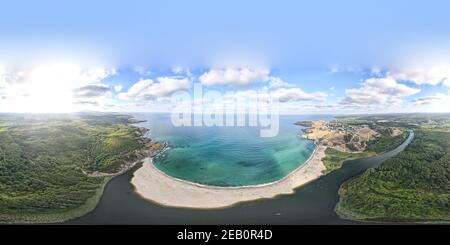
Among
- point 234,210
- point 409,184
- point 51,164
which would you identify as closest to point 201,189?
point 234,210

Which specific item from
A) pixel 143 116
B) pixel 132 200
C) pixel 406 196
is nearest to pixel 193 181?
pixel 132 200

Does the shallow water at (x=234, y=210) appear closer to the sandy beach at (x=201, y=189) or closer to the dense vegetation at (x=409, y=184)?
the sandy beach at (x=201, y=189)

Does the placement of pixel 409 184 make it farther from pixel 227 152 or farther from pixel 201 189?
pixel 201 189

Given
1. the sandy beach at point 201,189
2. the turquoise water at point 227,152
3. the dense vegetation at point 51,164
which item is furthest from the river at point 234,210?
the turquoise water at point 227,152

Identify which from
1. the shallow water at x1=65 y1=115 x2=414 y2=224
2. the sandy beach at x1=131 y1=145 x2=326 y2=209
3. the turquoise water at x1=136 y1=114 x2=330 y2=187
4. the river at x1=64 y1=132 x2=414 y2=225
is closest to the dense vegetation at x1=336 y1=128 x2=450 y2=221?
the river at x1=64 y1=132 x2=414 y2=225

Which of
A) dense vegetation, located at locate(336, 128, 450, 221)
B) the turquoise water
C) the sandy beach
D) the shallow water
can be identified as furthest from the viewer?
dense vegetation, located at locate(336, 128, 450, 221)

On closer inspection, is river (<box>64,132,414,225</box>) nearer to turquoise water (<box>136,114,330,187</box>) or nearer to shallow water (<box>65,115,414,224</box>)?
shallow water (<box>65,115,414,224</box>)

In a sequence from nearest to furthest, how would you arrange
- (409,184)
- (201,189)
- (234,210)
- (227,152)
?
1. (234,210)
2. (201,189)
3. (227,152)
4. (409,184)
